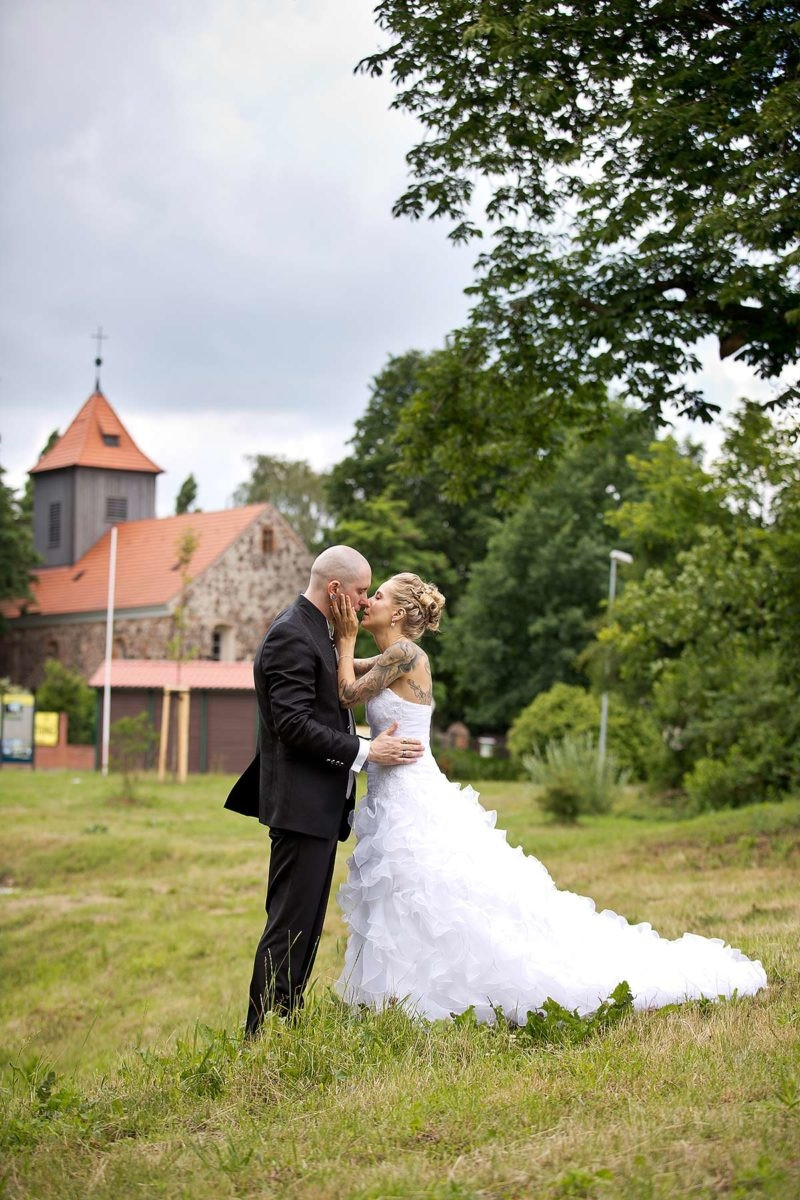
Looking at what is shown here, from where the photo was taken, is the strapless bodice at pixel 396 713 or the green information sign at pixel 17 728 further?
the green information sign at pixel 17 728

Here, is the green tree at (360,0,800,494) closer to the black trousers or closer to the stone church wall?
the black trousers

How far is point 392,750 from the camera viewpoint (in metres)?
6.42

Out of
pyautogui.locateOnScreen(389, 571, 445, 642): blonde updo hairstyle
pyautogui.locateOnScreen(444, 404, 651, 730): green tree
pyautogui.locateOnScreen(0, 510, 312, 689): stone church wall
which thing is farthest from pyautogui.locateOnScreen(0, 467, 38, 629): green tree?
pyautogui.locateOnScreen(389, 571, 445, 642): blonde updo hairstyle

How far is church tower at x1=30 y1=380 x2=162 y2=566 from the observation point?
59875 mm

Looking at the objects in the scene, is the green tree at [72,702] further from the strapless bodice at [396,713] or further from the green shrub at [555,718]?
the strapless bodice at [396,713]

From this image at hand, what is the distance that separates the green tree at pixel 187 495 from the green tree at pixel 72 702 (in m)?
29.8

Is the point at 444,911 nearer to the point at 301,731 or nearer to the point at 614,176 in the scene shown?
the point at 301,731

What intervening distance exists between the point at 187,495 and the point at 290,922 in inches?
2896

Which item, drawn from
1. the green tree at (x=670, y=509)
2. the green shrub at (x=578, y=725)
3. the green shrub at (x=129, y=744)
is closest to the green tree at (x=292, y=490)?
the green shrub at (x=578, y=725)

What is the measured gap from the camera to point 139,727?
29641 millimetres

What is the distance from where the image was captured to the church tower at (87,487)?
59.9 meters

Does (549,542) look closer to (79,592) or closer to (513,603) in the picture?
(513,603)

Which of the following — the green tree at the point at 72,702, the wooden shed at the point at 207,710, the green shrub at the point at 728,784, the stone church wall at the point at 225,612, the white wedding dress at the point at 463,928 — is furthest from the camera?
the stone church wall at the point at 225,612

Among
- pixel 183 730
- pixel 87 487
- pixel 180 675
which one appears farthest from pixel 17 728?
pixel 87 487
